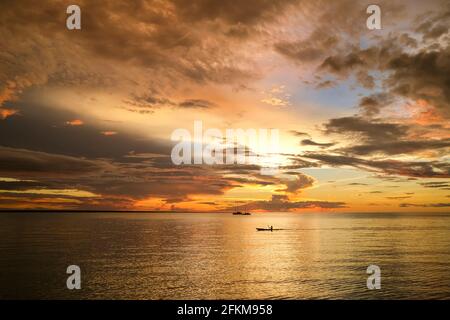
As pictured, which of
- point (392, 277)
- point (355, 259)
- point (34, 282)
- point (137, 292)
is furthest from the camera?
point (355, 259)

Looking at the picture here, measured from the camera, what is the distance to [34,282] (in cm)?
5375

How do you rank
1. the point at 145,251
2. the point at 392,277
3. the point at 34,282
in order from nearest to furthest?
1. the point at 34,282
2. the point at 392,277
3. the point at 145,251

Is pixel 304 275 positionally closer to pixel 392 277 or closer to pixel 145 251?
pixel 392 277

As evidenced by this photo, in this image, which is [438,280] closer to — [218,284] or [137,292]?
[218,284]
